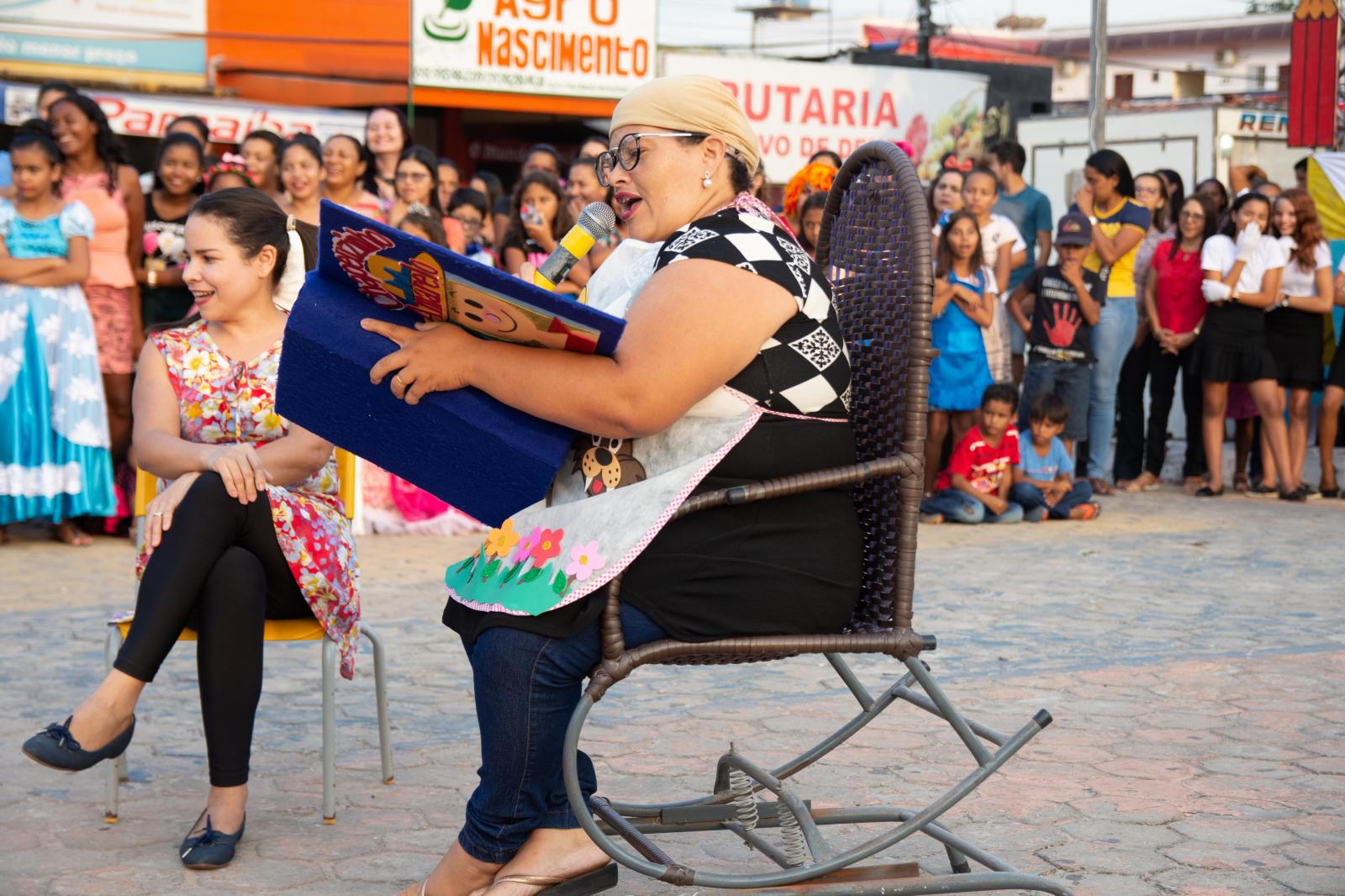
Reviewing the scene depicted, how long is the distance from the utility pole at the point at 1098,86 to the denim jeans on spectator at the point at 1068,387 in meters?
6.90

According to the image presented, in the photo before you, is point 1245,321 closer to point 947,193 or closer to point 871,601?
point 947,193

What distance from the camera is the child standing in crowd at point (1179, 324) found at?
1070cm

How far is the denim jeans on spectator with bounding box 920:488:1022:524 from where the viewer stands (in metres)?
9.23

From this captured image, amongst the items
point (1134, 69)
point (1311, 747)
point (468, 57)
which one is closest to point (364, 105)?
point (468, 57)

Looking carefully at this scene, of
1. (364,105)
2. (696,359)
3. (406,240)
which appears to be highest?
(364,105)

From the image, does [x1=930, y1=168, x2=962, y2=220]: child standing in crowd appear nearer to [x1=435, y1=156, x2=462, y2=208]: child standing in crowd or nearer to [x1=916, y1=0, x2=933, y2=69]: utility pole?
[x1=435, y1=156, x2=462, y2=208]: child standing in crowd

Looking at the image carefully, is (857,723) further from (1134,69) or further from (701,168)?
(1134,69)

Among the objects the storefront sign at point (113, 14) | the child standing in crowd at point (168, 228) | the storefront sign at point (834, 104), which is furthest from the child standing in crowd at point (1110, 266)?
the storefront sign at point (113, 14)

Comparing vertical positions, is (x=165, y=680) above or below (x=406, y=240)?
below

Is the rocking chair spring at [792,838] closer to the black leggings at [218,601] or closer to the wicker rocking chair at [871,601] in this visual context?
the wicker rocking chair at [871,601]

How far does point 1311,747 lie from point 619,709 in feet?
6.42

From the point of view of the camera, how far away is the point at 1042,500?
9391mm

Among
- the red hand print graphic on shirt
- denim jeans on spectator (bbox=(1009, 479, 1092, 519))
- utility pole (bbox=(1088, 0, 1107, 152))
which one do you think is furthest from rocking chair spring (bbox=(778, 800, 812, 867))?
utility pole (bbox=(1088, 0, 1107, 152))

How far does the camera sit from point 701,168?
9.66 feet
